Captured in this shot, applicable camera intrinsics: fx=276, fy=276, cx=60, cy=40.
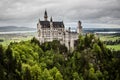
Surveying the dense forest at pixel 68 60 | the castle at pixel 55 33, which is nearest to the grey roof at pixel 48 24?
the castle at pixel 55 33

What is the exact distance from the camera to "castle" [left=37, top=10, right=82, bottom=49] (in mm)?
148750

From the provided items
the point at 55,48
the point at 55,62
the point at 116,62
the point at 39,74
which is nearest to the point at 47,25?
the point at 55,48

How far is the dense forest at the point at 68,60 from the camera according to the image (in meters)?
113

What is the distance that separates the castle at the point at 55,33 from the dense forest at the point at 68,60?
10.5 ft

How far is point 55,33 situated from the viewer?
153m

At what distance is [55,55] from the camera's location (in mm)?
137125

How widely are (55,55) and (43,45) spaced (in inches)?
480

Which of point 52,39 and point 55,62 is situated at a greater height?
point 52,39

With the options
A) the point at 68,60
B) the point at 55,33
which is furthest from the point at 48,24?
the point at 68,60

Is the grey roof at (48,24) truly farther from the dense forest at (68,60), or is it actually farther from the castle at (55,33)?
the dense forest at (68,60)

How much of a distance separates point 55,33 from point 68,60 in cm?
1991

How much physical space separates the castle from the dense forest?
3.19 m

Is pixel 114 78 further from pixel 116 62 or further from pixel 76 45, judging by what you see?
pixel 76 45

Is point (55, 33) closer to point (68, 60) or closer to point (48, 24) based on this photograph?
point (48, 24)
